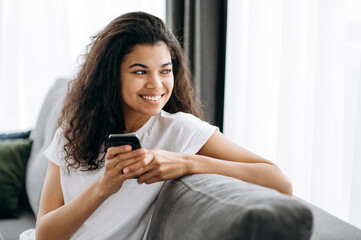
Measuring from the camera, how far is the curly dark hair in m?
1.26

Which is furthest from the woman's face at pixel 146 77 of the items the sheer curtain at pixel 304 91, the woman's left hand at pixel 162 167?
the sheer curtain at pixel 304 91

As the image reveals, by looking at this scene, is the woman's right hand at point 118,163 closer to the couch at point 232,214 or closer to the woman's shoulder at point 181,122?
the couch at point 232,214

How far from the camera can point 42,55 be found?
9.79 feet

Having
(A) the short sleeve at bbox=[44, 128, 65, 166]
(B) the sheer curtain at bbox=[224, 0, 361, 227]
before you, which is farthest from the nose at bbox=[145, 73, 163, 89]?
(B) the sheer curtain at bbox=[224, 0, 361, 227]

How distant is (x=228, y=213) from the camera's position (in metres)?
0.78

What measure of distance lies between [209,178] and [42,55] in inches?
91.3

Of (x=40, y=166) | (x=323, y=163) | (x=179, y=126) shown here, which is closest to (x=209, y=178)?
(x=179, y=126)

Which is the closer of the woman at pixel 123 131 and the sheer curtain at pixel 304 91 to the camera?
the woman at pixel 123 131

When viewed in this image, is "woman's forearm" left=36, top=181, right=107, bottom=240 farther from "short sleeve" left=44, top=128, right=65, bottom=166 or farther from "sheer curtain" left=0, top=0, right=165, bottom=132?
"sheer curtain" left=0, top=0, right=165, bottom=132

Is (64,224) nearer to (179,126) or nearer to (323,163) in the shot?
(179,126)

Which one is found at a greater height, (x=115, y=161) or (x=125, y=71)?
(x=125, y=71)

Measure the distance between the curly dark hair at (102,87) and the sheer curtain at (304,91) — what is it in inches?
19.3

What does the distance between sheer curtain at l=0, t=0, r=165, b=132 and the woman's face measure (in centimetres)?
171

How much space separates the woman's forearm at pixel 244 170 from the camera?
111 cm
